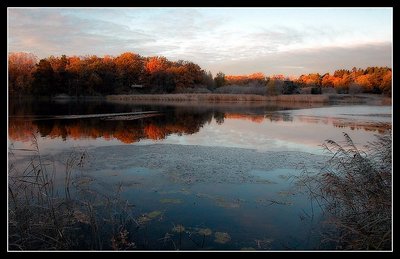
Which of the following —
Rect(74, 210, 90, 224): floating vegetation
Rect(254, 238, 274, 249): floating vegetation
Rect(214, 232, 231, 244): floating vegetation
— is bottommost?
Rect(254, 238, 274, 249): floating vegetation

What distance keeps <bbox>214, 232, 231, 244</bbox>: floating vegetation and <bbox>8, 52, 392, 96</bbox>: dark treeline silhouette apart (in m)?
50.5

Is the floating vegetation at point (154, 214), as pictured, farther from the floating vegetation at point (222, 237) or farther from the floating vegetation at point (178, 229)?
the floating vegetation at point (222, 237)

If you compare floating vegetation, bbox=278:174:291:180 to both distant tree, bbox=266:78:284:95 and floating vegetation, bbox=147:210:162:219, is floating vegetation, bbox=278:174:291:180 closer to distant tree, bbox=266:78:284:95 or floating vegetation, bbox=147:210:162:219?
floating vegetation, bbox=147:210:162:219

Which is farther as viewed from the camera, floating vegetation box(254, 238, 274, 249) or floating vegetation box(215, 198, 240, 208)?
floating vegetation box(215, 198, 240, 208)

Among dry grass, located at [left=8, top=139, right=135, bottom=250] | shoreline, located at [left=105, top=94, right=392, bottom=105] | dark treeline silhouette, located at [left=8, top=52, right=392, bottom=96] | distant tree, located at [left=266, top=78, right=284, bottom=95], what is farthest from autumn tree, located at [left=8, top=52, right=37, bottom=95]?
dry grass, located at [left=8, top=139, right=135, bottom=250]

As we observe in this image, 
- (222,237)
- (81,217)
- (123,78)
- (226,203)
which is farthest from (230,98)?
(222,237)

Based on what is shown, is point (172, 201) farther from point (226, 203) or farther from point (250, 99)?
point (250, 99)

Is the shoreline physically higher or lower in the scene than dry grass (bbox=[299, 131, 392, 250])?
higher

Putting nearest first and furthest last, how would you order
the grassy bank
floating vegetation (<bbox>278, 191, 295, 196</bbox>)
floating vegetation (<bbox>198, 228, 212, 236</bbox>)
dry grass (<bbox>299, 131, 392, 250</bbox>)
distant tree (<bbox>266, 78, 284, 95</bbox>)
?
1. dry grass (<bbox>299, 131, 392, 250</bbox>)
2. floating vegetation (<bbox>198, 228, 212, 236</bbox>)
3. floating vegetation (<bbox>278, 191, 295, 196</bbox>)
4. the grassy bank
5. distant tree (<bbox>266, 78, 284, 95</bbox>)

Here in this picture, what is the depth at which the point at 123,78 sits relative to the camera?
204ft

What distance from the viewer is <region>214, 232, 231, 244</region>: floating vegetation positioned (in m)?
4.66

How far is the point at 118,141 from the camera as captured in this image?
481 inches
